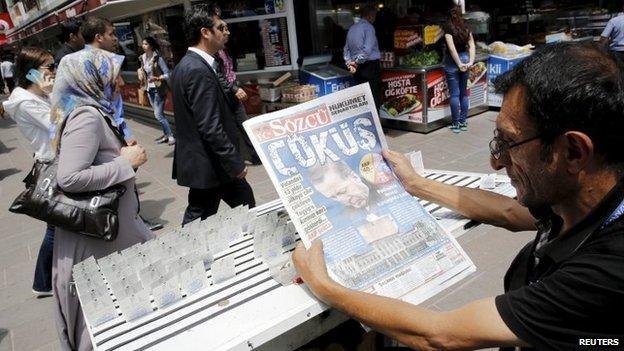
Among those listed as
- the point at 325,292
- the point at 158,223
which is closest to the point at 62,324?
the point at 325,292

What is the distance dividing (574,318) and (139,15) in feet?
30.4

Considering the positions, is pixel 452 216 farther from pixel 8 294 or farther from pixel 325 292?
pixel 8 294

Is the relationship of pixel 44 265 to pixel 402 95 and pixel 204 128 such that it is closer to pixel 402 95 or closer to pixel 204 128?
pixel 204 128

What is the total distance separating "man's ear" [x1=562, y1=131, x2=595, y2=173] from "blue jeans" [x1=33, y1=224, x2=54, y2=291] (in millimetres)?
2990

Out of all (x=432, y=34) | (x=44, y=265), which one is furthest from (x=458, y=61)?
(x=44, y=265)

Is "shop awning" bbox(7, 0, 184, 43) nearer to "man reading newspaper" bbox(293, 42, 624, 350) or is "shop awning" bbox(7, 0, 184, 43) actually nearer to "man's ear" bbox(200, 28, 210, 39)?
"man's ear" bbox(200, 28, 210, 39)

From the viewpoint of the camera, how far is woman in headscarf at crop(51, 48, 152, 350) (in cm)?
179

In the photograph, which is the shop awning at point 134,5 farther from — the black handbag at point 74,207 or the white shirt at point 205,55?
the black handbag at point 74,207

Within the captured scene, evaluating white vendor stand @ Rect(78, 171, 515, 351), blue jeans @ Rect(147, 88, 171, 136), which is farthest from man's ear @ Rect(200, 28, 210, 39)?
blue jeans @ Rect(147, 88, 171, 136)

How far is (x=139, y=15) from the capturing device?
28.2ft

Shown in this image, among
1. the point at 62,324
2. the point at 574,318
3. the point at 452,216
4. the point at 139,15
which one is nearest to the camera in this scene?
the point at 574,318

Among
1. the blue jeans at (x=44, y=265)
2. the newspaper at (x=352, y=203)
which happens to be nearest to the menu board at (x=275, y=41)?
the blue jeans at (x=44, y=265)

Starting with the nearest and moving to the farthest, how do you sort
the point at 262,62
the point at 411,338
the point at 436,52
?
the point at 411,338 → the point at 436,52 → the point at 262,62

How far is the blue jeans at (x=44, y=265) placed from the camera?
2.93m
